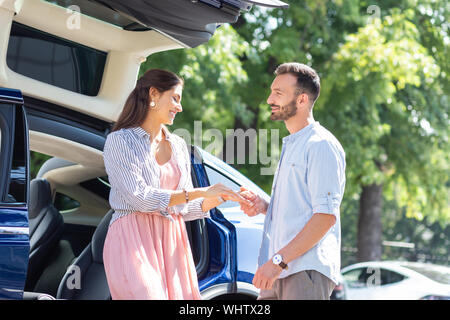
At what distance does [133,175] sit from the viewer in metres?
3.25

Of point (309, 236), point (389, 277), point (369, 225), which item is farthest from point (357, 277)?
point (309, 236)

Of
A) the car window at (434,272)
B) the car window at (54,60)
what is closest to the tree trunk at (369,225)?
the car window at (434,272)

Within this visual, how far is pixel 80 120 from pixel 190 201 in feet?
2.76

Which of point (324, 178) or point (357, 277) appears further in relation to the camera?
point (357, 277)

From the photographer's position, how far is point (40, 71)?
381 centimetres

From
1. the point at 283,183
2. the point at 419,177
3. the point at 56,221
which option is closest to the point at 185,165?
the point at 283,183

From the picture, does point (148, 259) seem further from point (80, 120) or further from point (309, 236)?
point (80, 120)

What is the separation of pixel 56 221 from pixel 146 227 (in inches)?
73.8

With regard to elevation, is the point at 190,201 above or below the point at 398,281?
above

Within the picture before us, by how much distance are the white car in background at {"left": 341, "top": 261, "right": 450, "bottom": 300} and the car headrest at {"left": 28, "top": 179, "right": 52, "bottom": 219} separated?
289 inches

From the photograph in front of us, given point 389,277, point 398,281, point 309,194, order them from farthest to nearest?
point 389,277 < point 398,281 < point 309,194

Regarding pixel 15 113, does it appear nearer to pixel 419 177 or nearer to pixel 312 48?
pixel 312 48

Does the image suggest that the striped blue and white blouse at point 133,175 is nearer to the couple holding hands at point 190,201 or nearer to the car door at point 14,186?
the couple holding hands at point 190,201

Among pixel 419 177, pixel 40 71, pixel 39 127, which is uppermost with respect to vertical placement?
pixel 40 71
